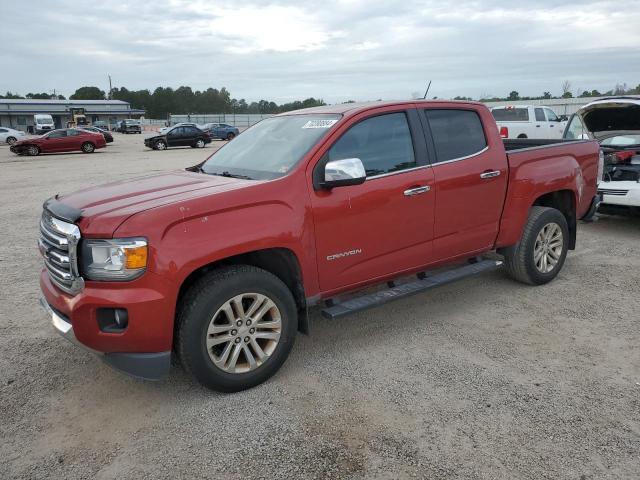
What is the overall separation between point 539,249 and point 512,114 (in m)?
16.1

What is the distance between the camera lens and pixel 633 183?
732cm

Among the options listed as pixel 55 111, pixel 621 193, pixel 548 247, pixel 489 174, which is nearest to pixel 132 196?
pixel 489 174

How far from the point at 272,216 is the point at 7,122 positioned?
83352mm

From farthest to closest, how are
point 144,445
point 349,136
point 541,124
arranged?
1. point 541,124
2. point 349,136
3. point 144,445

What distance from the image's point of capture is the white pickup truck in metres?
19.5

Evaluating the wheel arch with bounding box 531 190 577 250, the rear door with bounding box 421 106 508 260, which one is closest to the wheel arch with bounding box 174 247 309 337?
the rear door with bounding box 421 106 508 260

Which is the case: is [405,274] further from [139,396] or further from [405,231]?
[139,396]

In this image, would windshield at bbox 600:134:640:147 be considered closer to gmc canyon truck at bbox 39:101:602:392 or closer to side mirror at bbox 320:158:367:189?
gmc canyon truck at bbox 39:101:602:392

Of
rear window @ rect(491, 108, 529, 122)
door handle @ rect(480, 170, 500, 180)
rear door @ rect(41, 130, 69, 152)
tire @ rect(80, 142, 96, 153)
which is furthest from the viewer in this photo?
tire @ rect(80, 142, 96, 153)

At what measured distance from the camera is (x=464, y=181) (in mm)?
4535

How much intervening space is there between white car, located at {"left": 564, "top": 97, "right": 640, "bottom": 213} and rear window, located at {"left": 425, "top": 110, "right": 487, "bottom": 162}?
3691 millimetres

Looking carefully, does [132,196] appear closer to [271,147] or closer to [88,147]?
[271,147]

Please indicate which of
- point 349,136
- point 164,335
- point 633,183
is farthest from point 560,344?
point 633,183

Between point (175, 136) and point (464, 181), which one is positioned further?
point (175, 136)
